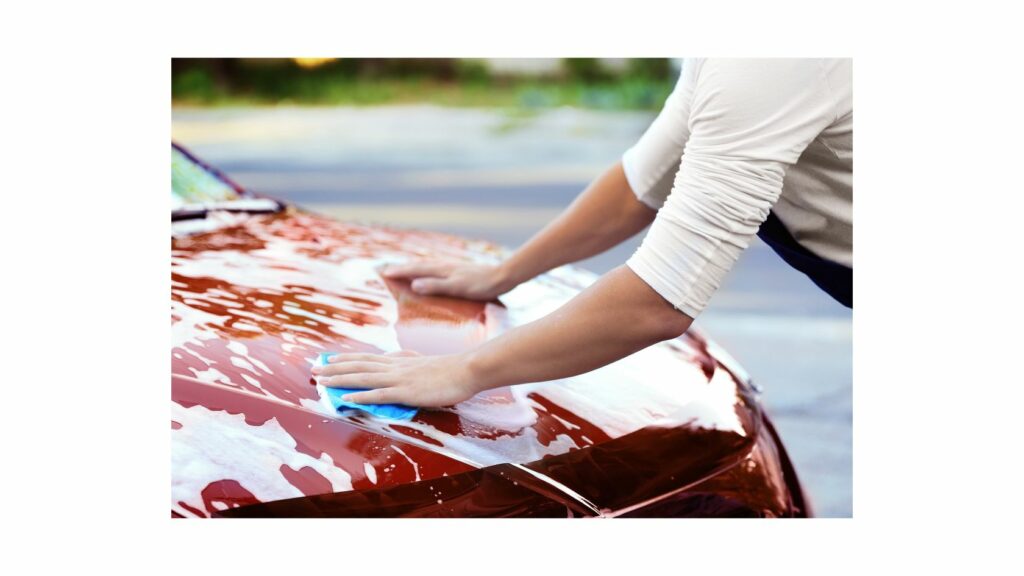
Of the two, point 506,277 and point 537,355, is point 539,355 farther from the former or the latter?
point 506,277

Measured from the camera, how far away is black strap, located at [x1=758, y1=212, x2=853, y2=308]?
1477 millimetres

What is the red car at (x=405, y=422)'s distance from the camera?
121 centimetres

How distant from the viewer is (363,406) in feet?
4.27

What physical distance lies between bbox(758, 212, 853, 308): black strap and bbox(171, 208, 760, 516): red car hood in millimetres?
209

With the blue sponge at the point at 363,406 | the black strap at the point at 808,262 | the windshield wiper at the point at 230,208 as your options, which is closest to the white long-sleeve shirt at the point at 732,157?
the black strap at the point at 808,262

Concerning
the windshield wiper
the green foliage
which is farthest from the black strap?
the windshield wiper

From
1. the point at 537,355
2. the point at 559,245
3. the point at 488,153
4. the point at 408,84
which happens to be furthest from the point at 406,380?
the point at 488,153

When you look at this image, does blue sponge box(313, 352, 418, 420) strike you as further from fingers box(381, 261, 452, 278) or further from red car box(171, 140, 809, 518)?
fingers box(381, 261, 452, 278)

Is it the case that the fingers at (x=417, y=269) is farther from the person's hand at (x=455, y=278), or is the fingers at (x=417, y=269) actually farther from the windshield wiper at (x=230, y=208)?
the windshield wiper at (x=230, y=208)

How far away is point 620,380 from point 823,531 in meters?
0.40

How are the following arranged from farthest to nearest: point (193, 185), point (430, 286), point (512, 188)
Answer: point (512, 188) → point (193, 185) → point (430, 286)

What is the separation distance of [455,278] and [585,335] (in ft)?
1.55

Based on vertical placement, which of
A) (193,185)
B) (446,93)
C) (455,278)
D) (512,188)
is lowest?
(512,188)
